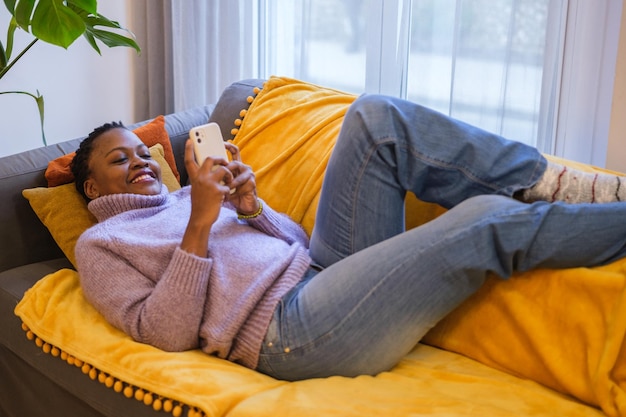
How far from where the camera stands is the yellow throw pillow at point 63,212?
6.30 feet

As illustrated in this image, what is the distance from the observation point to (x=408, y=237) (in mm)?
1460

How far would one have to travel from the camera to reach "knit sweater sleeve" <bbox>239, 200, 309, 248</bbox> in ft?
5.73

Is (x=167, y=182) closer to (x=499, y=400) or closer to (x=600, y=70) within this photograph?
(x=499, y=400)

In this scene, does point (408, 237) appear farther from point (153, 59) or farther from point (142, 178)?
point (153, 59)

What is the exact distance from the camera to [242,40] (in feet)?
9.96

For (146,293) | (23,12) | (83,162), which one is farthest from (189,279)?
(23,12)

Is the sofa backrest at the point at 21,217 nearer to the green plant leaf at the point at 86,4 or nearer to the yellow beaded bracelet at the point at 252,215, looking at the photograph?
the green plant leaf at the point at 86,4

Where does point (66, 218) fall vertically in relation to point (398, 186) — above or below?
below

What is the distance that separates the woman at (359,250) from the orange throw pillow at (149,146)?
381 millimetres

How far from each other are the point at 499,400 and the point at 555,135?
1.18 meters

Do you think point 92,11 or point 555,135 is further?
point 555,135

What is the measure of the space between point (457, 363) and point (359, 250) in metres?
0.30

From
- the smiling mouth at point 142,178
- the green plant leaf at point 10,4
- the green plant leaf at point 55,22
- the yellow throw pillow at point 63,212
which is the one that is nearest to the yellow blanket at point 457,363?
the yellow throw pillow at point 63,212

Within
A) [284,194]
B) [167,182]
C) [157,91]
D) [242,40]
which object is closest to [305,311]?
[284,194]
